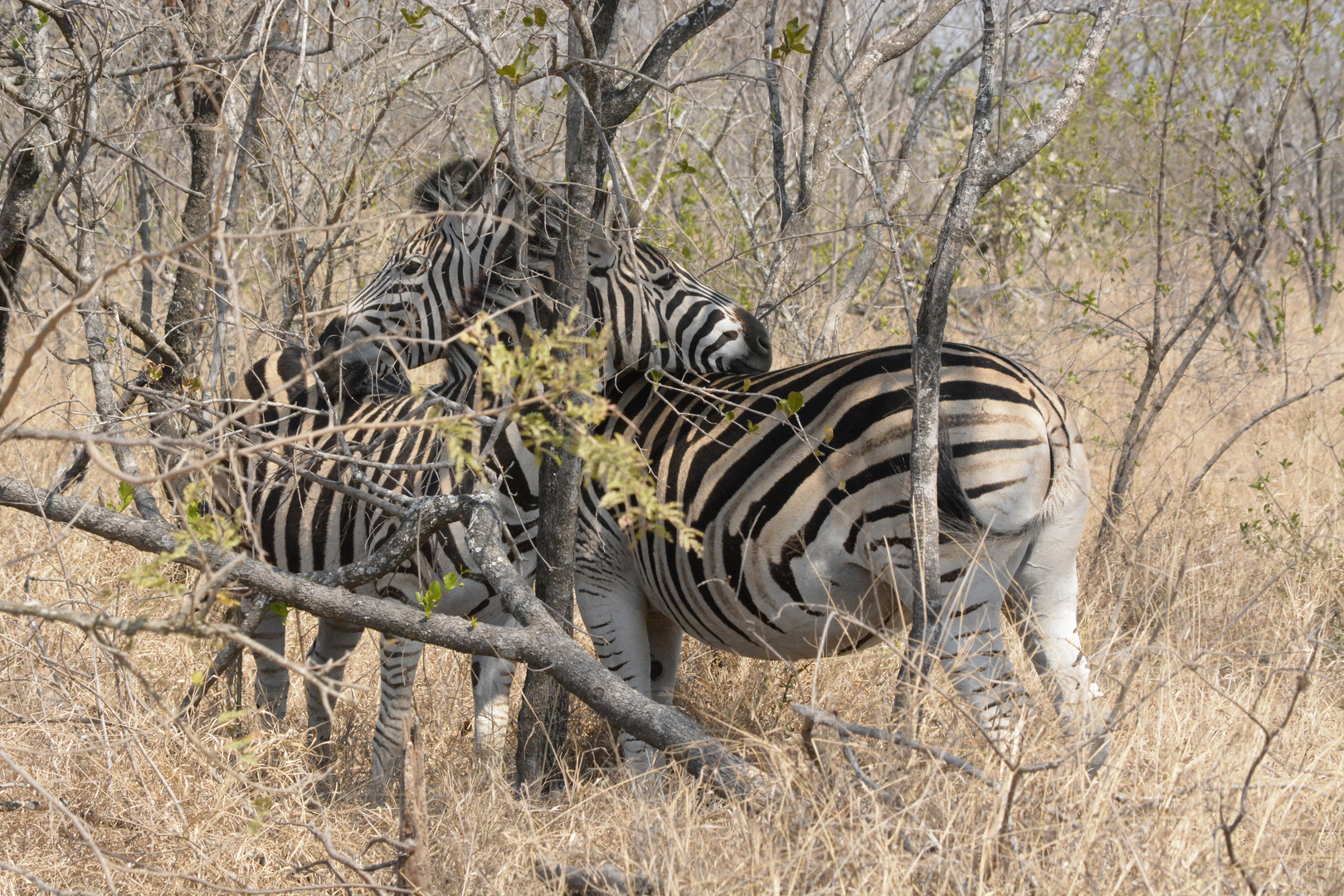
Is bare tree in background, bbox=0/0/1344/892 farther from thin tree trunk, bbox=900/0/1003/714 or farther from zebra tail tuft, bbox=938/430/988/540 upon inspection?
zebra tail tuft, bbox=938/430/988/540

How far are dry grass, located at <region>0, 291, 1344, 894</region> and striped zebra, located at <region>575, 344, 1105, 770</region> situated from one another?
7.7 inches

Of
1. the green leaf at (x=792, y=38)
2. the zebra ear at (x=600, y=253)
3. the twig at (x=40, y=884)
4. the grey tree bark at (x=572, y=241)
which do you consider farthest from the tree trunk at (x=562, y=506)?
the twig at (x=40, y=884)

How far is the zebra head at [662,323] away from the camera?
3.53m

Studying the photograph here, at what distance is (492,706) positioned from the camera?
3.67 metres

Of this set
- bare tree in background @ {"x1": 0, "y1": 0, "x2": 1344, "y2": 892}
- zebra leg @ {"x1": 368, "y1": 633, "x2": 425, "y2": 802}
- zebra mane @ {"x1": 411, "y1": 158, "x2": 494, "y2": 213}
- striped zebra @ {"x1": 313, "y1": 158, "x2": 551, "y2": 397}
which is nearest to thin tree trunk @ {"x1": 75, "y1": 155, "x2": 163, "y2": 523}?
bare tree in background @ {"x1": 0, "y1": 0, "x2": 1344, "y2": 892}

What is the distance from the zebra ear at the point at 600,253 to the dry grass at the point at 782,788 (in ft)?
5.25

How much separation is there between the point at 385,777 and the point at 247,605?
85 cm

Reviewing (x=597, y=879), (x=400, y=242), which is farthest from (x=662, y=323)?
(x=597, y=879)

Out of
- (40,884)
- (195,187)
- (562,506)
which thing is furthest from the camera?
(195,187)

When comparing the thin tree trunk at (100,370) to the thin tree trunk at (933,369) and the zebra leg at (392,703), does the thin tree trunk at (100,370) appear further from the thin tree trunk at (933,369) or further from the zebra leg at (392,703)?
the thin tree trunk at (933,369)

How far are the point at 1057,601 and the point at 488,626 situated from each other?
5.32 feet

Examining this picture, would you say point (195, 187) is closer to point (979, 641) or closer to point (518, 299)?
point (518, 299)

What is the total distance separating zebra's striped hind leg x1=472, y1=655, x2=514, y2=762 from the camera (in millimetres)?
3615

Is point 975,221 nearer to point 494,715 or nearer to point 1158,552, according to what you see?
point 1158,552
